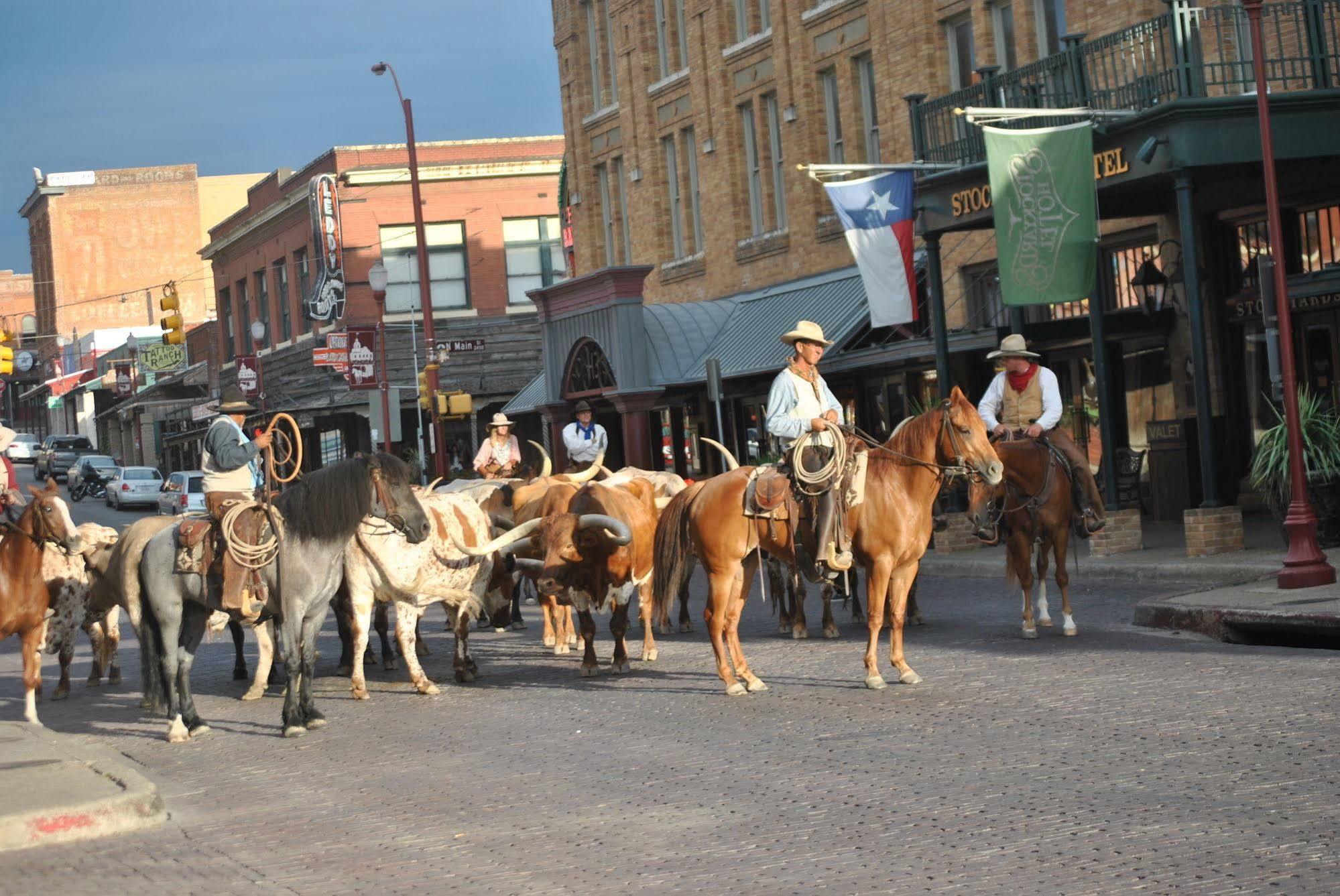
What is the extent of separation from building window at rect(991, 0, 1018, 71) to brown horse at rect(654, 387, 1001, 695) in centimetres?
1687

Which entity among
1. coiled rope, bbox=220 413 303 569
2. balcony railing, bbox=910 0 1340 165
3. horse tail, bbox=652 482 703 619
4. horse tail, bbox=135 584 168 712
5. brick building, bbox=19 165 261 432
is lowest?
horse tail, bbox=135 584 168 712

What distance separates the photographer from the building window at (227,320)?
235 feet

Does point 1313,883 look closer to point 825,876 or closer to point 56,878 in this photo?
point 825,876

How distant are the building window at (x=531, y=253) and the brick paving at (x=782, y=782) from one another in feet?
145

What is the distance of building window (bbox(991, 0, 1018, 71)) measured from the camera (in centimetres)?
2830

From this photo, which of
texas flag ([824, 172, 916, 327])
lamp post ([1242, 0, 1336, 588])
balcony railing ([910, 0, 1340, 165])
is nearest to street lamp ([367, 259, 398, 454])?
texas flag ([824, 172, 916, 327])

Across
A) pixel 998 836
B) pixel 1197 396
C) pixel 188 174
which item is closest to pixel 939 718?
pixel 998 836

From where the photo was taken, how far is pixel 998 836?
25.5 ft

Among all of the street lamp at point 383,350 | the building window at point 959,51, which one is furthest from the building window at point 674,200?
the building window at point 959,51

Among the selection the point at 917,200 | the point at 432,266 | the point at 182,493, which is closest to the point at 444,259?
the point at 432,266

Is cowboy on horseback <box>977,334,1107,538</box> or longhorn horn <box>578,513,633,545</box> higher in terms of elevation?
cowboy on horseback <box>977,334,1107,538</box>

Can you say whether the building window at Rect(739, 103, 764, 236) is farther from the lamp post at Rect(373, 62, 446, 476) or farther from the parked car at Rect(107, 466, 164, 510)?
the parked car at Rect(107, 466, 164, 510)

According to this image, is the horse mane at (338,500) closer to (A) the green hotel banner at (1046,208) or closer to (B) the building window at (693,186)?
(A) the green hotel banner at (1046,208)

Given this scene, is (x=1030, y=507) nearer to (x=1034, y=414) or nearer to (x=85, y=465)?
(x=1034, y=414)
